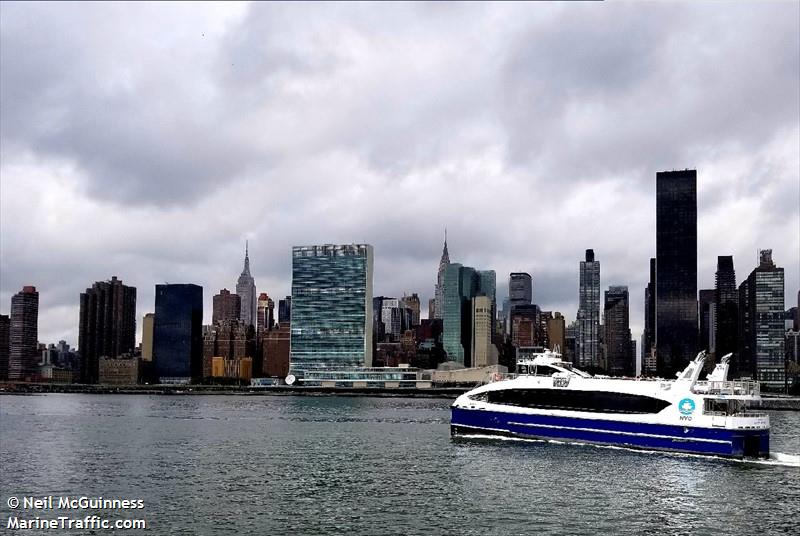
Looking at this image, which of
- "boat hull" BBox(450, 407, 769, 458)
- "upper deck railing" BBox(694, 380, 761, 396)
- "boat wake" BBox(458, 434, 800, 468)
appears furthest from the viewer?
"upper deck railing" BBox(694, 380, 761, 396)

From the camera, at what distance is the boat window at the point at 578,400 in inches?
2288

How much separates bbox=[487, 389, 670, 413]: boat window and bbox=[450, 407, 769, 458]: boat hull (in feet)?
3.43

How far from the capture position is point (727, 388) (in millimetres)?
56062

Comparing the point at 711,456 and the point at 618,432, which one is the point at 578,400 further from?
the point at 711,456

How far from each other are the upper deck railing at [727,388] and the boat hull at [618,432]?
9.17 ft

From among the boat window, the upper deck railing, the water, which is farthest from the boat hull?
the upper deck railing

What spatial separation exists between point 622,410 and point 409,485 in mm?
20865

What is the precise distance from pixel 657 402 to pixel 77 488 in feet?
126

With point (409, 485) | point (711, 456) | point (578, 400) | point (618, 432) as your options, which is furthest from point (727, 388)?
point (409, 485)

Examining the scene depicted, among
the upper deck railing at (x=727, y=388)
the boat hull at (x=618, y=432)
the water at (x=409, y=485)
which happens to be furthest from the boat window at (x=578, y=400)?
the water at (x=409, y=485)

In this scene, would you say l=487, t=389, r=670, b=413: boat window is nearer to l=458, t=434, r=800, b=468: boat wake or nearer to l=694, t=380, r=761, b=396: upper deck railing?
l=458, t=434, r=800, b=468: boat wake

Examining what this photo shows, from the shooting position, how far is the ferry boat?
181 ft

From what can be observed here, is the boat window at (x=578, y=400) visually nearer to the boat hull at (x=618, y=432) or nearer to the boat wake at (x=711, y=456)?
the boat hull at (x=618, y=432)

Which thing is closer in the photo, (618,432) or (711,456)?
(711,456)
